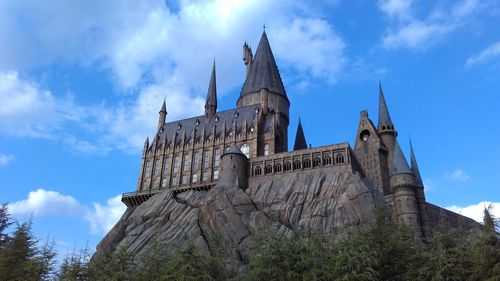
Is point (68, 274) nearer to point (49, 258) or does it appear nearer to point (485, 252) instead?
point (49, 258)

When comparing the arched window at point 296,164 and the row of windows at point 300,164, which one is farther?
the arched window at point 296,164

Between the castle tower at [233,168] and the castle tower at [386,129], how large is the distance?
21735 mm

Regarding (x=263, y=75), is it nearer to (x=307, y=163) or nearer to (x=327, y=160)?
(x=307, y=163)

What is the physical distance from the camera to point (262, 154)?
77188mm

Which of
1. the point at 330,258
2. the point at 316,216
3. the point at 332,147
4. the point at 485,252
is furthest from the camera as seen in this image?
the point at 332,147

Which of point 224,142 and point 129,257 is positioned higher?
point 224,142

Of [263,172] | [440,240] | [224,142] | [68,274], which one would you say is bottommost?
[68,274]

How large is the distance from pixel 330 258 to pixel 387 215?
7059 mm

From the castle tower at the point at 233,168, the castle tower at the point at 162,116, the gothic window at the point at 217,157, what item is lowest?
the castle tower at the point at 233,168

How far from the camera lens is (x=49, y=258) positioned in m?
40.7

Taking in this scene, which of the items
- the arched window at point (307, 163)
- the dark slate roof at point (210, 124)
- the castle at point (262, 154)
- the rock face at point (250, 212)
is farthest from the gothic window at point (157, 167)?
the arched window at point (307, 163)

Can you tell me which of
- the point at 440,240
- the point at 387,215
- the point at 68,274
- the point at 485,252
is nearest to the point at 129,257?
the point at 68,274

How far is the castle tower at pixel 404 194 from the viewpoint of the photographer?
207 ft

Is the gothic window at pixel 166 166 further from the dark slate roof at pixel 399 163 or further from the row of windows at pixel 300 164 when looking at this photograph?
the dark slate roof at pixel 399 163
